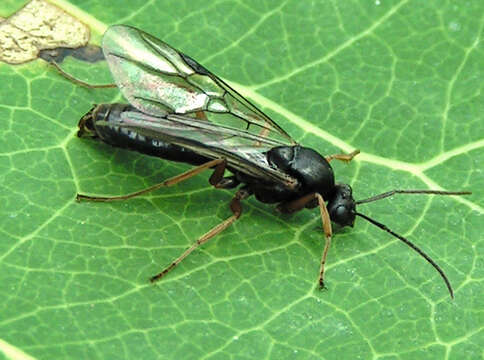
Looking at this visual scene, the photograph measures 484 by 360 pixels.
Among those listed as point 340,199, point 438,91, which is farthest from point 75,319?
point 438,91

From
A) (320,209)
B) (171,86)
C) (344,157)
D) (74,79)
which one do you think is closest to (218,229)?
(320,209)

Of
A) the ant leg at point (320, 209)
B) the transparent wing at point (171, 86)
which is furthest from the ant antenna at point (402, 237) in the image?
the transparent wing at point (171, 86)

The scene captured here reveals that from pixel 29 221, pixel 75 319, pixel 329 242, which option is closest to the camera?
pixel 75 319

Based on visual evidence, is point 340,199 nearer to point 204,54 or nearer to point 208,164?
point 208,164

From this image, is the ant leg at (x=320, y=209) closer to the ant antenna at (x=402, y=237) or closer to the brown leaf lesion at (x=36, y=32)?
the ant antenna at (x=402, y=237)

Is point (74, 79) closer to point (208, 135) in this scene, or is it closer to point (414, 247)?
point (208, 135)
